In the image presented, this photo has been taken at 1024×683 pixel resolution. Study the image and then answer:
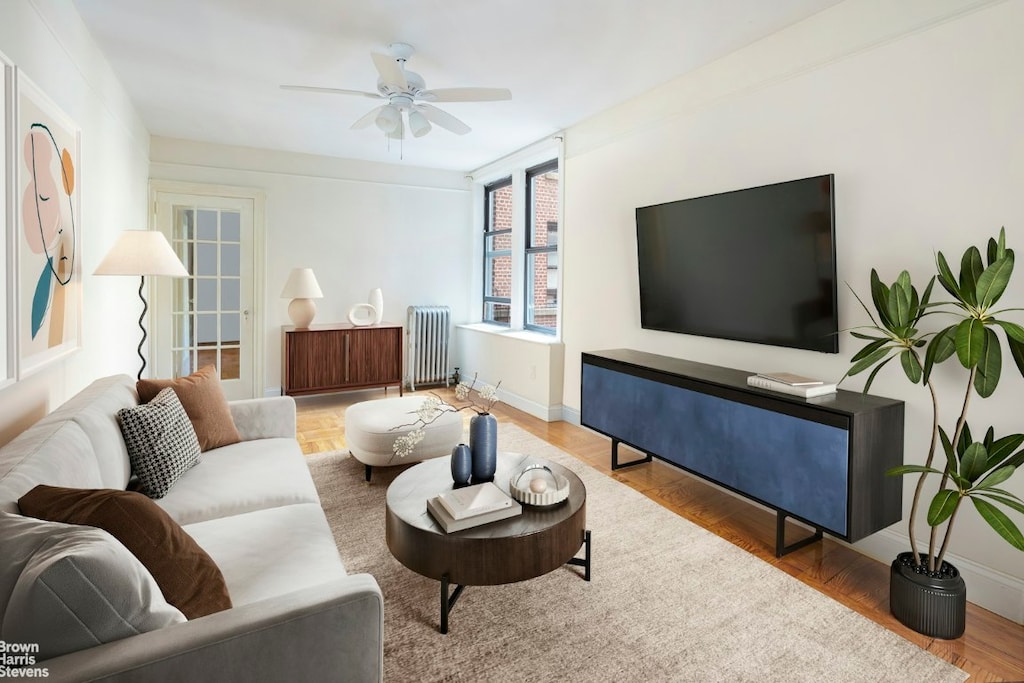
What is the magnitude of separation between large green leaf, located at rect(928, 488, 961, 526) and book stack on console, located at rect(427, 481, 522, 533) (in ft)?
4.69

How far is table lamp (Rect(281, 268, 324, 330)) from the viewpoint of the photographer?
203 inches

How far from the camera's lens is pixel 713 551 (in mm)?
2549

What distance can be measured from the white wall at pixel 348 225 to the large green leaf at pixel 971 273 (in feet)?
16.6

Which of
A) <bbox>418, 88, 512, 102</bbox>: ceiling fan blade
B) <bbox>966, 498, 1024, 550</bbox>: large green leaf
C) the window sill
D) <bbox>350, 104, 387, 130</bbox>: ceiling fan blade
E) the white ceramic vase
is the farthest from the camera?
the white ceramic vase

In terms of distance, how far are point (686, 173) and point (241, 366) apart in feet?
14.9

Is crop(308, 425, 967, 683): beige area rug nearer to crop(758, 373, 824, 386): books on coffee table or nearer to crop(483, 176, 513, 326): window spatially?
crop(758, 373, 824, 386): books on coffee table

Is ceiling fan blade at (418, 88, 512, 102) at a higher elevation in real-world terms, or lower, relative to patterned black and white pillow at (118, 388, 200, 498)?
higher

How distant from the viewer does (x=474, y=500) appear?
1970 mm

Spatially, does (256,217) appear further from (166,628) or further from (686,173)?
(166,628)

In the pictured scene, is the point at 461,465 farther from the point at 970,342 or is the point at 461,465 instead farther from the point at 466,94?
the point at 466,94

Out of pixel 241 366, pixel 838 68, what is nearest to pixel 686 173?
pixel 838 68

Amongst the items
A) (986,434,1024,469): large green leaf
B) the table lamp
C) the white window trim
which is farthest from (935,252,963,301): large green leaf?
the table lamp

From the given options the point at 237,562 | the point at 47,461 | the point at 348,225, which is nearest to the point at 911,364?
the point at 237,562

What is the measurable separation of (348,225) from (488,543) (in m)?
Result: 4.75
